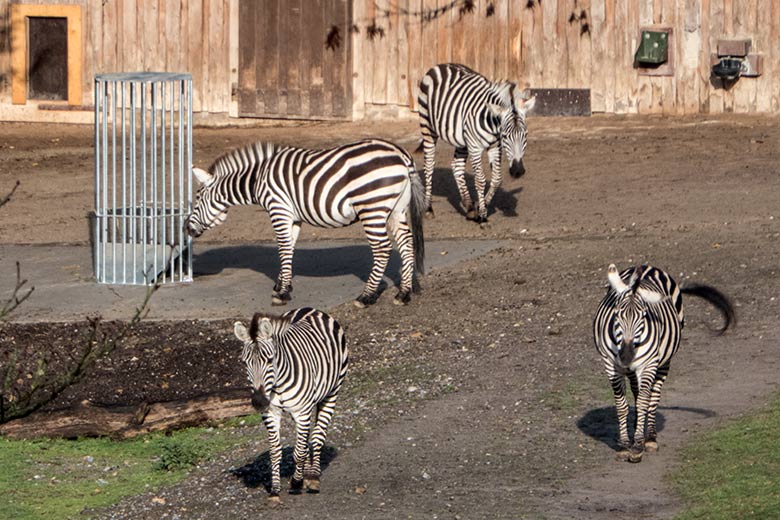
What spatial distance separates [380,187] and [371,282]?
100 centimetres

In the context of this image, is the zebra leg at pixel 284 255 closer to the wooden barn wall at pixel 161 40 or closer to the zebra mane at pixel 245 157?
the zebra mane at pixel 245 157

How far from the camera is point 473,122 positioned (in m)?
18.0

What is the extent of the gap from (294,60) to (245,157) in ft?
30.4

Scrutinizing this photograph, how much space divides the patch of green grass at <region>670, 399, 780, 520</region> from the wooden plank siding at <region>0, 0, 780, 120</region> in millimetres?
13225

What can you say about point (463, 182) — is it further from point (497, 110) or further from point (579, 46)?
point (579, 46)

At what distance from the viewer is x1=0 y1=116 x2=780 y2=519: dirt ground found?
30.2ft

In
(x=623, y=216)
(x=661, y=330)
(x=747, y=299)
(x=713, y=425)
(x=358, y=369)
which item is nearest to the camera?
(x=661, y=330)

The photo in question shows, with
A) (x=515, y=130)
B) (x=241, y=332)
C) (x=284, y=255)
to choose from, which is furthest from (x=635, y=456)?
(x=515, y=130)

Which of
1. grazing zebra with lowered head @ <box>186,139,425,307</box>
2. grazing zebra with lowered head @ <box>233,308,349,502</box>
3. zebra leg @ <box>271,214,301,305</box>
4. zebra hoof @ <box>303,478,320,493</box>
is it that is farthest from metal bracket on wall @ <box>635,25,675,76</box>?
zebra hoof @ <box>303,478,320,493</box>

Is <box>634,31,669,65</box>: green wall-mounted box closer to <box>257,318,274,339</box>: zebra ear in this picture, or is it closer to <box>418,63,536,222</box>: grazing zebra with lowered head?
<box>418,63,536,222</box>: grazing zebra with lowered head

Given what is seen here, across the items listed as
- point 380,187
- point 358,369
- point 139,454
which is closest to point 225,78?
point 380,187

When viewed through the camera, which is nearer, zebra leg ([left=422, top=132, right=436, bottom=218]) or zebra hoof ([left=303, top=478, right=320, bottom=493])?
zebra hoof ([left=303, top=478, right=320, bottom=493])

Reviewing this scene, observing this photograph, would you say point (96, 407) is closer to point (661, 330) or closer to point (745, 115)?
point (661, 330)

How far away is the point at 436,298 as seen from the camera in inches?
577
